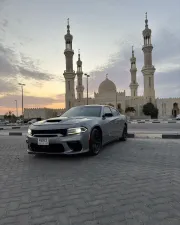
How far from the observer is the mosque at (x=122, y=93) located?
69562mm

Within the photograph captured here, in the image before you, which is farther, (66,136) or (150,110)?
Answer: (150,110)

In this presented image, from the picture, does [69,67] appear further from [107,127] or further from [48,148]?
[48,148]

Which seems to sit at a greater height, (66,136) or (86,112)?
(86,112)

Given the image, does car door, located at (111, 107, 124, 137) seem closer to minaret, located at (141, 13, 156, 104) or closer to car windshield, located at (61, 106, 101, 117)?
car windshield, located at (61, 106, 101, 117)

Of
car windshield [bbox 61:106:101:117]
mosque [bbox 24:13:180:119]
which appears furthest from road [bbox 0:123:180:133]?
mosque [bbox 24:13:180:119]

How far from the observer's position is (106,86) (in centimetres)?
8912

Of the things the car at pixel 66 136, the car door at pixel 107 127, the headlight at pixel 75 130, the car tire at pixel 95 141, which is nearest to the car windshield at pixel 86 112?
the car door at pixel 107 127

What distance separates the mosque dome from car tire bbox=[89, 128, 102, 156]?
82.5 m

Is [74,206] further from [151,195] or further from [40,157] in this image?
[40,157]

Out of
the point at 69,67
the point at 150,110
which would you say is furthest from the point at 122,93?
the point at 69,67

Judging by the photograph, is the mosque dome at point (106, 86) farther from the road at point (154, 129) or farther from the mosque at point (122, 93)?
the road at point (154, 129)

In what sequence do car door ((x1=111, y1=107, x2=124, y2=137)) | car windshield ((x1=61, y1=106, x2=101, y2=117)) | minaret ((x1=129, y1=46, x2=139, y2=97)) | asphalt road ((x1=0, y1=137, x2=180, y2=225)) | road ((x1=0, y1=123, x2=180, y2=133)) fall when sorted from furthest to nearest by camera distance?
1. minaret ((x1=129, y1=46, x2=139, y2=97))
2. road ((x1=0, y1=123, x2=180, y2=133))
3. car door ((x1=111, y1=107, x2=124, y2=137))
4. car windshield ((x1=61, y1=106, x2=101, y2=117))
5. asphalt road ((x1=0, y1=137, x2=180, y2=225))

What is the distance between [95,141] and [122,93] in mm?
84766

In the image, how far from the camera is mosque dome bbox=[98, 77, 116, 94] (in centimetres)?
8838
